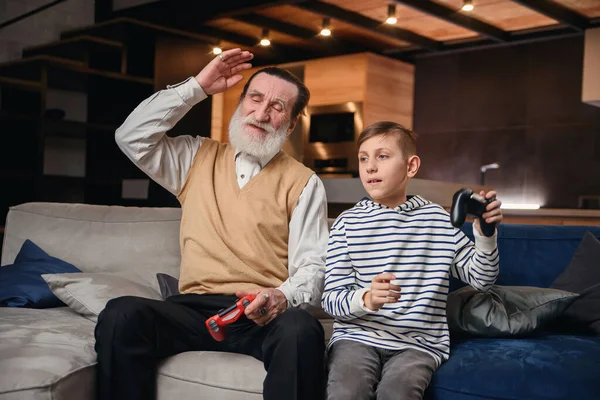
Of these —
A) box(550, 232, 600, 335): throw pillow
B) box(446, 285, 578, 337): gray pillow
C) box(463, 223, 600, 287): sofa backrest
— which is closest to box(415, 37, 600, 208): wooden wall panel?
box(463, 223, 600, 287): sofa backrest

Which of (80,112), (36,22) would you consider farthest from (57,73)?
(36,22)

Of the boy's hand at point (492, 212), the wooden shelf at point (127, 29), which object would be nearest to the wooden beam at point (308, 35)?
the wooden shelf at point (127, 29)

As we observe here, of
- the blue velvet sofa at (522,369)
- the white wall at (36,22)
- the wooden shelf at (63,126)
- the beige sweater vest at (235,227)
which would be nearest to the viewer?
the blue velvet sofa at (522,369)

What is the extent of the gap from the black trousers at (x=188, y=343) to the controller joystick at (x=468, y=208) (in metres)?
0.43

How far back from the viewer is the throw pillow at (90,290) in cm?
218

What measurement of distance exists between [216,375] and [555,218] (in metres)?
4.10

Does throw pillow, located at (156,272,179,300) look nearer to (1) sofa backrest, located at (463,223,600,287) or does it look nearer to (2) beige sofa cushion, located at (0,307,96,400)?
(2) beige sofa cushion, located at (0,307,96,400)

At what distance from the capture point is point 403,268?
168cm

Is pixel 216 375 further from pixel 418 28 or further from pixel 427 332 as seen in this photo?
pixel 418 28

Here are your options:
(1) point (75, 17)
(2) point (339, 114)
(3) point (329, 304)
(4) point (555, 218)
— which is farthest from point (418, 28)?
(3) point (329, 304)

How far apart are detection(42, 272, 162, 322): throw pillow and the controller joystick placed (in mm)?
1175

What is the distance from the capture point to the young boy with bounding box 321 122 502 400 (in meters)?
1.57

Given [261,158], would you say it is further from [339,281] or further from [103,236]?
[103,236]

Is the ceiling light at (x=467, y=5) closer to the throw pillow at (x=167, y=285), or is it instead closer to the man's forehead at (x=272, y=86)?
the man's forehead at (x=272, y=86)
